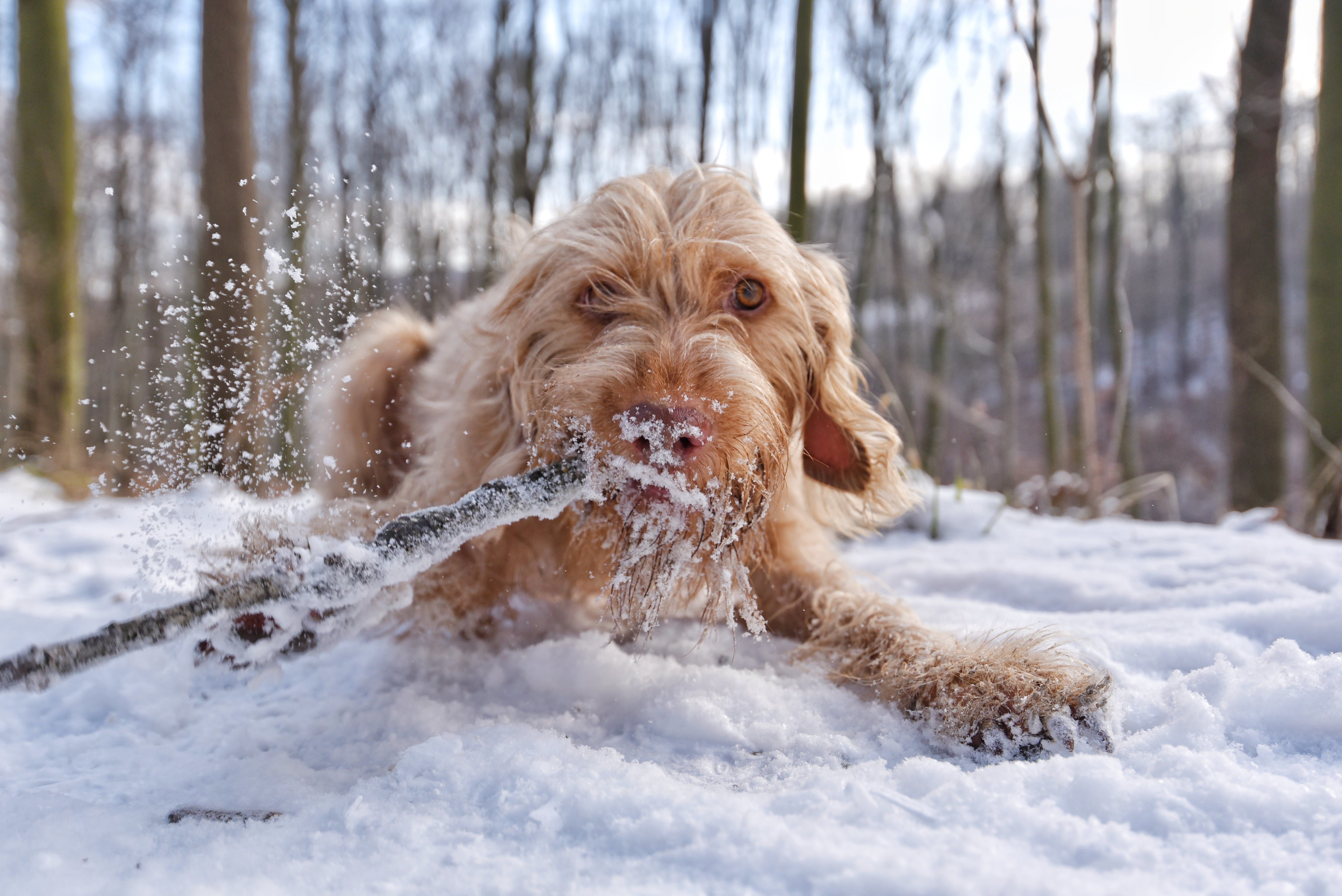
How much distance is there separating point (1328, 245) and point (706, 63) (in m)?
9.62

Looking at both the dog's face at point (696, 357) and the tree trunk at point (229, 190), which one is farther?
the tree trunk at point (229, 190)

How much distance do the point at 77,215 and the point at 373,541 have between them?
30.2 feet

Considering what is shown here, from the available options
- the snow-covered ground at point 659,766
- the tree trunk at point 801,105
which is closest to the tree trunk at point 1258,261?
the tree trunk at point 801,105

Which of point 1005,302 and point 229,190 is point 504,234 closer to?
point 229,190

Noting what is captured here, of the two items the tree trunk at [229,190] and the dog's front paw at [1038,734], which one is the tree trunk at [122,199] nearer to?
the tree trunk at [229,190]

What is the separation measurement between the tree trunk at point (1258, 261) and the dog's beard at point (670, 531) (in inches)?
295

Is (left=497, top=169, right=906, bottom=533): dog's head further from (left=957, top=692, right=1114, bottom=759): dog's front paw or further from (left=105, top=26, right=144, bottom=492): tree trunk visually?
(left=105, top=26, right=144, bottom=492): tree trunk

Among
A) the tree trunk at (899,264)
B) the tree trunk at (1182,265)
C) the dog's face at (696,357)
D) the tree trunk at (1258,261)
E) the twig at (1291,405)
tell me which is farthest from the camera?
the tree trunk at (1182,265)

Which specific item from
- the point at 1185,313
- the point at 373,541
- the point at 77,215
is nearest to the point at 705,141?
the point at 77,215

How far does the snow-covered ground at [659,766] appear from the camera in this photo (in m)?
1.07

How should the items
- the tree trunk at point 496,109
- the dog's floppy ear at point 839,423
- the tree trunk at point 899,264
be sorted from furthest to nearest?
the tree trunk at point 899,264 < the tree trunk at point 496,109 < the dog's floppy ear at point 839,423

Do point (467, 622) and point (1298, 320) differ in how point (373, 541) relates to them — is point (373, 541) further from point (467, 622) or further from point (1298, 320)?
point (1298, 320)

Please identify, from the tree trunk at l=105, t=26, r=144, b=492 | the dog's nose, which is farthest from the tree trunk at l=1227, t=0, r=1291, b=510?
the tree trunk at l=105, t=26, r=144, b=492

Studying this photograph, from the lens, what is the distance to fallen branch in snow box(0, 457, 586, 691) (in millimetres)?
1153
